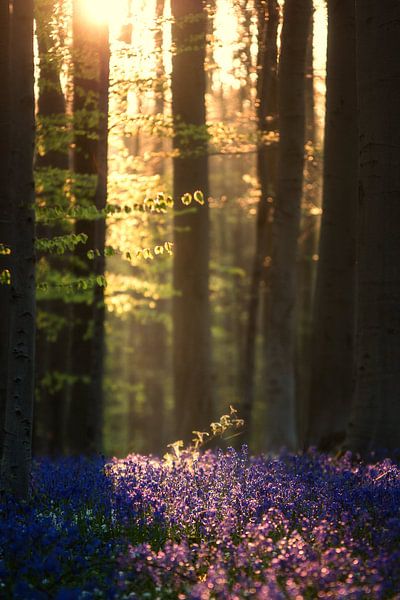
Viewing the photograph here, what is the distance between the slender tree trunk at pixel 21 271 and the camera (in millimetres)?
7734

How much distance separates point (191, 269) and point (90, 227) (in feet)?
7.24

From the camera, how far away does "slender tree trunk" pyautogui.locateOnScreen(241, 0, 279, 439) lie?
1577cm

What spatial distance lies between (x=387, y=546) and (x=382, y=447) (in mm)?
4251

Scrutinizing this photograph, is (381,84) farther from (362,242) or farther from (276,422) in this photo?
(276,422)

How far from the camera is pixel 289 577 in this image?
17.8ft

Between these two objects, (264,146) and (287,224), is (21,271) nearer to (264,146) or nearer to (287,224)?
(287,224)

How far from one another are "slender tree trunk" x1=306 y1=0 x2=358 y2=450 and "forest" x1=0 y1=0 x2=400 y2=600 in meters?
0.03

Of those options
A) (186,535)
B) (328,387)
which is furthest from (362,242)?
(186,535)

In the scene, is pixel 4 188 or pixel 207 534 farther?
pixel 4 188

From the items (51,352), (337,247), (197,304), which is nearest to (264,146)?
(197,304)

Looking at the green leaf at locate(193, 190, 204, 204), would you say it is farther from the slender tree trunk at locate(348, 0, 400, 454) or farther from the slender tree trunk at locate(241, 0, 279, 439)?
the slender tree trunk at locate(241, 0, 279, 439)

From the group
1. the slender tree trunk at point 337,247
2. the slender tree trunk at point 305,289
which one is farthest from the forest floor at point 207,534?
the slender tree trunk at point 305,289

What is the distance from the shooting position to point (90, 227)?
1641 centimetres

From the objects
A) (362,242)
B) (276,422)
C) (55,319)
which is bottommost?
(276,422)
